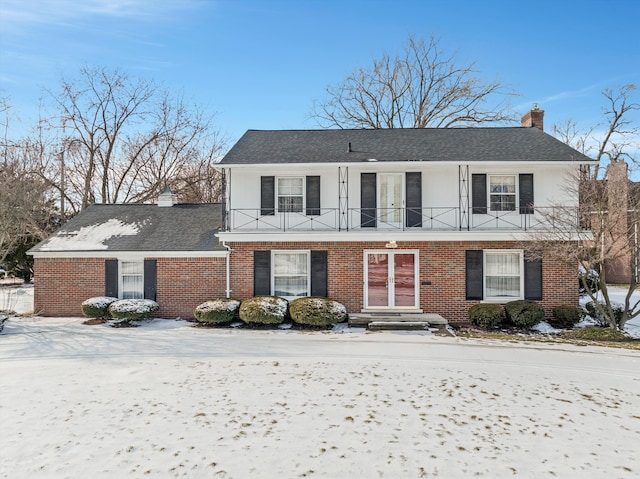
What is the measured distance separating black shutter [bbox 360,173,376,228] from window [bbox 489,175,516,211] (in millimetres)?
4072

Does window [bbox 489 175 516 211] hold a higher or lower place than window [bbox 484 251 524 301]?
higher

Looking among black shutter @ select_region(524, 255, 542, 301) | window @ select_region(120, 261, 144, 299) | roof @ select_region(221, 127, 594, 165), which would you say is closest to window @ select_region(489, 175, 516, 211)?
roof @ select_region(221, 127, 594, 165)

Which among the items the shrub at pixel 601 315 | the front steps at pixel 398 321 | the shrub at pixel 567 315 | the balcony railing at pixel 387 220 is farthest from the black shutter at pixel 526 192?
the front steps at pixel 398 321

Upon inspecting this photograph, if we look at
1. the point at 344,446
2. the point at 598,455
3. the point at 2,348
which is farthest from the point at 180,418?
the point at 2,348

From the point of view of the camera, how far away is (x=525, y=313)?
13.1 m

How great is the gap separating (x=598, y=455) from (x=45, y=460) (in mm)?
6719

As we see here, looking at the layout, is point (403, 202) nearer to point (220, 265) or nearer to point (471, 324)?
point (471, 324)

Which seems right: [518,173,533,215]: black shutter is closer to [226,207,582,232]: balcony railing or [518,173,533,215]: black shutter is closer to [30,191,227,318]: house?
[226,207,582,232]: balcony railing

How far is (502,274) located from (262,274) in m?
8.34

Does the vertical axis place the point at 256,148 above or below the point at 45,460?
above

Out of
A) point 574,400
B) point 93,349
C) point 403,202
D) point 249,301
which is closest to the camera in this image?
point 574,400

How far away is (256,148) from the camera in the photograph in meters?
16.0

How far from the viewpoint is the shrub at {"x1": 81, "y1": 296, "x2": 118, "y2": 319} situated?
14.0m

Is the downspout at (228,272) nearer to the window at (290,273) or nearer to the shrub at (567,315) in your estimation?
the window at (290,273)
